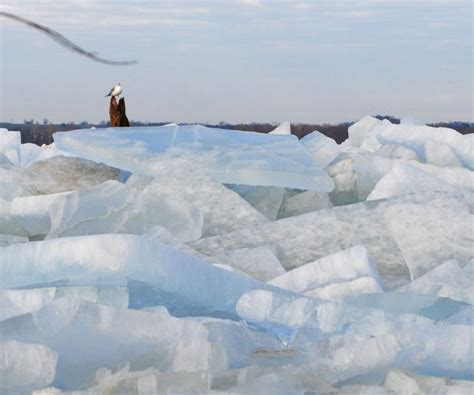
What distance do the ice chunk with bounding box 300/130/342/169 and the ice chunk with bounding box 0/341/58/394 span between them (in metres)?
2.54

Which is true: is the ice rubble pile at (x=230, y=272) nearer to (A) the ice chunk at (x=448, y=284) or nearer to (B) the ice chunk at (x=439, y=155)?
(A) the ice chunk at (x=448, y=284)

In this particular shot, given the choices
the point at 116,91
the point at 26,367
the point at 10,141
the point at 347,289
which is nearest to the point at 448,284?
the point at 347,289

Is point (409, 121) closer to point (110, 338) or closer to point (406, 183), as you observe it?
point (406, 183)

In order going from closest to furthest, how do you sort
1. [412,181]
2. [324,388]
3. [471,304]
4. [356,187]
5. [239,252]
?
[324,388] < [471,304] < [239,252] < [412,181] < [356,187]

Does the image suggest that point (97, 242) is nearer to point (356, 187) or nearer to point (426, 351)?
point (426, 351)

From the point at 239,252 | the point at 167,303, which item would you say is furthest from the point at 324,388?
the point at 239,252

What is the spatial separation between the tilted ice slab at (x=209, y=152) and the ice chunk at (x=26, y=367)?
203 cm

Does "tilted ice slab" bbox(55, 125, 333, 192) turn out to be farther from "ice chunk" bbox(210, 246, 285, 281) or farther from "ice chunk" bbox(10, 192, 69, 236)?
"ice chunk" bbox(210, 246, 285, 281)

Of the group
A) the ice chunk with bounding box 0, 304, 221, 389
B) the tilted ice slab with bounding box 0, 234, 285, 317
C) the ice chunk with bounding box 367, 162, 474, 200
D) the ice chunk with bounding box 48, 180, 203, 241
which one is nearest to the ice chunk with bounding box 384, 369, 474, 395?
the ice chunk with bounding box 0, 304, 221, 389

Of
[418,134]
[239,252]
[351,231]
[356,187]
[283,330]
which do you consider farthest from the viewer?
[418,134]

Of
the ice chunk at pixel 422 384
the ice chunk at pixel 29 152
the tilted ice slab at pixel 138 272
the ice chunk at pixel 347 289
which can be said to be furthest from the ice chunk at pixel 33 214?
the ice chunk at pixel 29 152

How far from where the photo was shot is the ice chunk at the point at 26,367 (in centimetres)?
183

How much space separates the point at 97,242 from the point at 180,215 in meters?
1.10

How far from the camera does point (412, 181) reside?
3.70 meters
